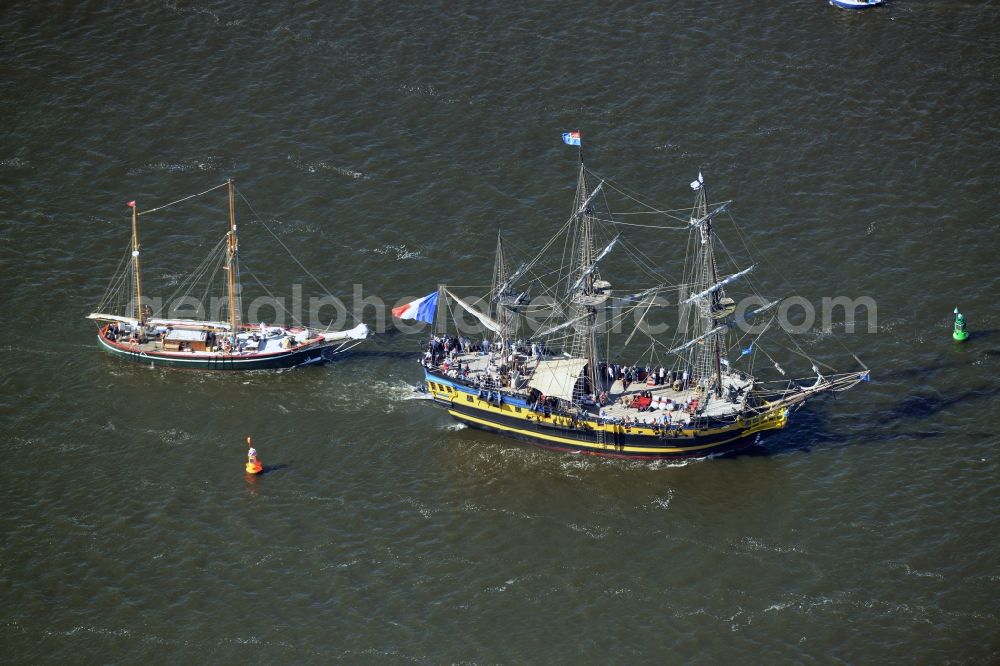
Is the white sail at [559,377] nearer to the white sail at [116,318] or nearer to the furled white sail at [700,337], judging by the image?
the furled white sail at [700,337]

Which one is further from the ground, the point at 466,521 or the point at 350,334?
the point at 350,334

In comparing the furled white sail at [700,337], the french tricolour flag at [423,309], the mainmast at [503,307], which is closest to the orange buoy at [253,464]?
the french tricolour flag at [423,309]

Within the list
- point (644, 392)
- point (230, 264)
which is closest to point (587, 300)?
point (644, 392)

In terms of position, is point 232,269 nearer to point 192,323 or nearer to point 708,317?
point 192,323

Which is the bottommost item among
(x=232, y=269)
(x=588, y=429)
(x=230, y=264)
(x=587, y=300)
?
(x=588, y=429)

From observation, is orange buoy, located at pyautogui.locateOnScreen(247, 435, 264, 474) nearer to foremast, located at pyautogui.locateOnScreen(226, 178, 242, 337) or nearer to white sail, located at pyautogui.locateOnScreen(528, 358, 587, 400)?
foremast, located at pyautogui.locateOnScreen(226, 178, 242, 337)

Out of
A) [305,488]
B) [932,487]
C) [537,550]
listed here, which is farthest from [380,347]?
[932,487]

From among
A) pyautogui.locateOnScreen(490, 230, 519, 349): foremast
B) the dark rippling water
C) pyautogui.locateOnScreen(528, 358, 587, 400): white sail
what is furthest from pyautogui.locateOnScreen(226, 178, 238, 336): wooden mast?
pyautogui.locateOnScreen(528, 358, 587, 400): white sail
